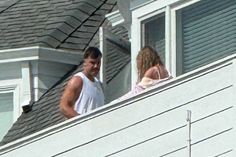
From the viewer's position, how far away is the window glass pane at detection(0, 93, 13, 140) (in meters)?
20.6

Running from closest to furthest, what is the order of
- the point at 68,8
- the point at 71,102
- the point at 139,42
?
the point at 71,102 → the point at 139,42 → the point at 68,8

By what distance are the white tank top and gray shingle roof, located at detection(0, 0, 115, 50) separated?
5.04 metres

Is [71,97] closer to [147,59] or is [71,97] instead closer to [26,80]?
[147,59]

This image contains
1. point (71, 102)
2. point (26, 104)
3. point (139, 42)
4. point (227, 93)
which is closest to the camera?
point (227, 93)

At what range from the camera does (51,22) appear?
21344 mm

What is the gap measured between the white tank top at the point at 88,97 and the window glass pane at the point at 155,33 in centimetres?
111

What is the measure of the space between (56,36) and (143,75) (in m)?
6.10

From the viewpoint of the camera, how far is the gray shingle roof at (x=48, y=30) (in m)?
19.8

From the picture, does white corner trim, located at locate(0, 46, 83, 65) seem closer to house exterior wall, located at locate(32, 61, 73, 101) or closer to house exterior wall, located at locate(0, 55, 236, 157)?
house exterior wall, located at locate(32, 61, 73, 101)

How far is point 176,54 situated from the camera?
1619 centimetres

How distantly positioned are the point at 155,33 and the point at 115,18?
11.7ft

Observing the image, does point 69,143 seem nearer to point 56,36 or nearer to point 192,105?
point 192,105

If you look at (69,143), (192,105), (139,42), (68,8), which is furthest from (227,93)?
(68,8)

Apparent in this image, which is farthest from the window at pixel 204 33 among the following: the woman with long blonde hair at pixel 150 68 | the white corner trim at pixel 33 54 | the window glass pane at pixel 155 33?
the white corner trim at pixel 33 54
